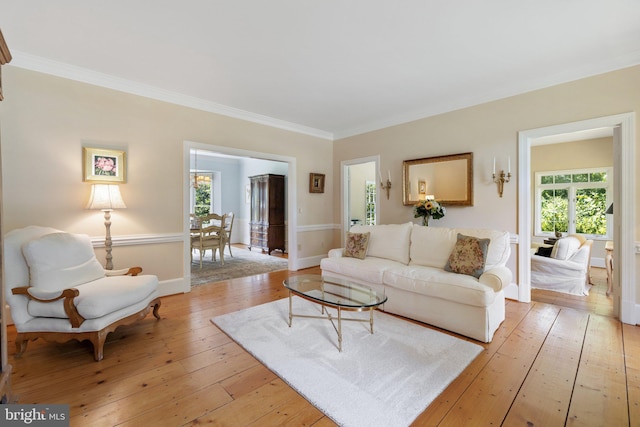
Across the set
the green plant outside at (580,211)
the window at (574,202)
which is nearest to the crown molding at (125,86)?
the window at (574,202)

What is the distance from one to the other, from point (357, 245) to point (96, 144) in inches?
136

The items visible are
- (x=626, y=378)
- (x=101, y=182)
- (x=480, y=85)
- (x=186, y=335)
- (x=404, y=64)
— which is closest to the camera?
(x=626, y=378)

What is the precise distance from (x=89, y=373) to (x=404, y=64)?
3.95 meters

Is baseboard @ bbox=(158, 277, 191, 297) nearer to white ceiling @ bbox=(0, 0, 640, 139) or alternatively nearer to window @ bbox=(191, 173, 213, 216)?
white ceiling @ bbox=(0, 0, 640, 139)

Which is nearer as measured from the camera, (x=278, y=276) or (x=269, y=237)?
(x=278, y=276)

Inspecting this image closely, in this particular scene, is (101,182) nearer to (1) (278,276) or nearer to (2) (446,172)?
(1) (278,276)

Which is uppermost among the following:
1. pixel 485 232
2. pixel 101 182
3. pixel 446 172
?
pixel 446 172

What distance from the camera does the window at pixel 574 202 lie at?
19.3 feet

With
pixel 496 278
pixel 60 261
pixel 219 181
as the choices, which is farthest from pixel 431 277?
pixel 219 181

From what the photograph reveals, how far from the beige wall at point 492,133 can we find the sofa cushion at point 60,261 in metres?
4.17

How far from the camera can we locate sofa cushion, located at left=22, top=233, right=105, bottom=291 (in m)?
2.35

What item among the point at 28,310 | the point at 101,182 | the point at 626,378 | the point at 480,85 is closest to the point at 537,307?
the point at 626,378

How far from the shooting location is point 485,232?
3.21m

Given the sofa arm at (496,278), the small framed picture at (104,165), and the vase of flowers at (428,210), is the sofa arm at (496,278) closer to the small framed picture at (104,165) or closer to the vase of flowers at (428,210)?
the vase of flowers at (428,210)
